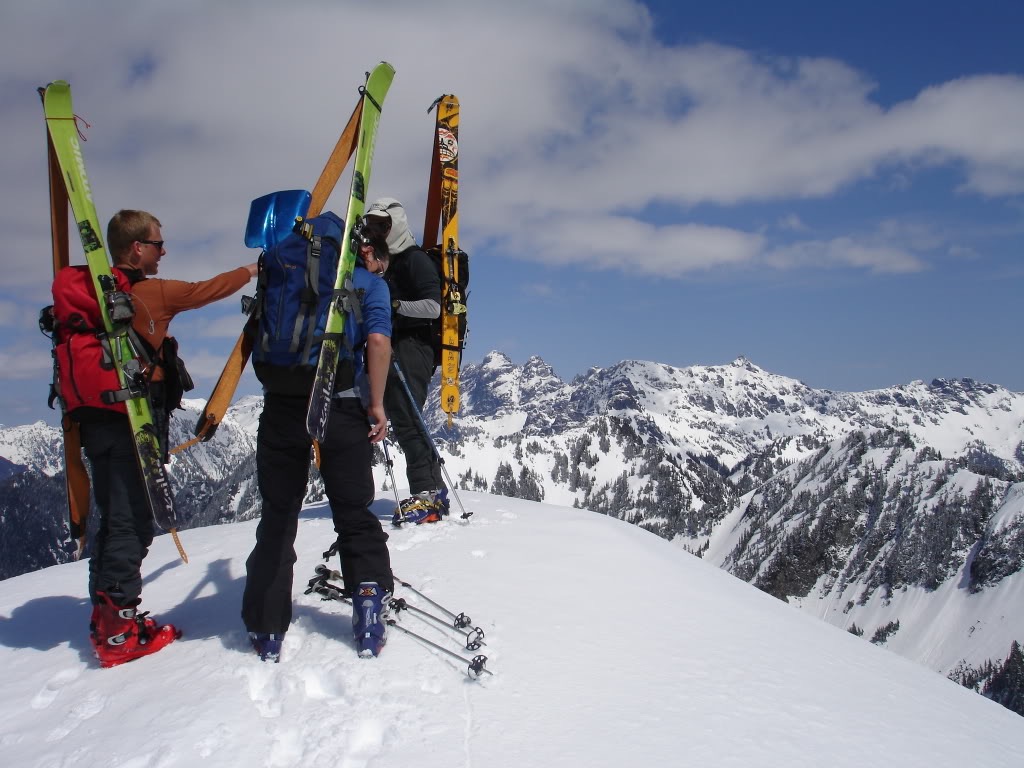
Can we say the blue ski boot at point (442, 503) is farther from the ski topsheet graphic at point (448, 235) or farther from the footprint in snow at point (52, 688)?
the footprint in snow at point (52, 688)

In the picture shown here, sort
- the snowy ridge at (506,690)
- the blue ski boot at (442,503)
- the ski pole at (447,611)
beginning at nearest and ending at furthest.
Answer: the snowy ridge at (506,690), the ski pole at (447,611), the blue ski boot at (442,503)

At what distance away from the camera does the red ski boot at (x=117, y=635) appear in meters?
4.98

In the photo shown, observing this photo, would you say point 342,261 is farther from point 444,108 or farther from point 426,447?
point 444,108

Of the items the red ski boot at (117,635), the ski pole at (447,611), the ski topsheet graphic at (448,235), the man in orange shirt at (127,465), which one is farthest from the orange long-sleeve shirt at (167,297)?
the ski topsheet graphic at (448,235)

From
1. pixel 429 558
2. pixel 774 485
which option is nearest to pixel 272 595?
pixel 429 558

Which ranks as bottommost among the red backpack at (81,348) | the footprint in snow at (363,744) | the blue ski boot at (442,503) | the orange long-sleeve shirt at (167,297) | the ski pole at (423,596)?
the footprint in snow at (363,744)

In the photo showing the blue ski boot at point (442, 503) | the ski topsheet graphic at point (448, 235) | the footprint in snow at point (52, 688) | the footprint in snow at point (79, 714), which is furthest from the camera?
the ski topsheet graphic at point (448, 235)

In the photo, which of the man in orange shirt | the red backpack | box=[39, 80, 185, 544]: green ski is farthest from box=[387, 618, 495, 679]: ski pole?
the red backpack

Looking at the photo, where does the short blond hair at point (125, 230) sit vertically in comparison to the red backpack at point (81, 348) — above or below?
above

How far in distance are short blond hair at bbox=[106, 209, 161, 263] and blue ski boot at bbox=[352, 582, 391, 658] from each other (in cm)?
343

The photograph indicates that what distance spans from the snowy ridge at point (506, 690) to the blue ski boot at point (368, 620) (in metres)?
0.12

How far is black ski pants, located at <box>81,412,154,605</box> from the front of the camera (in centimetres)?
510

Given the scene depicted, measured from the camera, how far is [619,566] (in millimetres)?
7477

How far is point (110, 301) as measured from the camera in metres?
4.92
